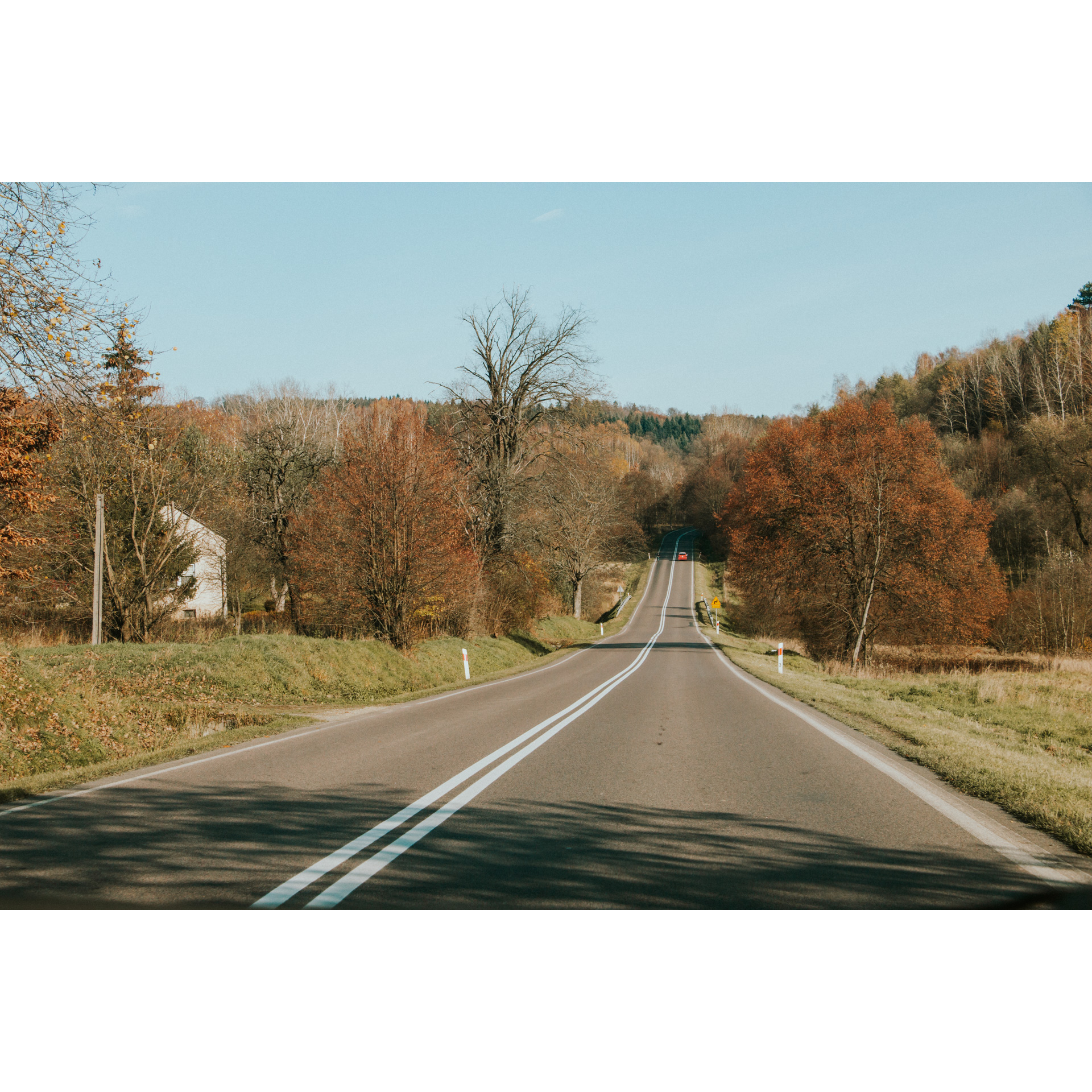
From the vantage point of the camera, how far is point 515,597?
38.3m

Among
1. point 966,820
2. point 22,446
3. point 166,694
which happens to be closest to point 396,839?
point 966,820

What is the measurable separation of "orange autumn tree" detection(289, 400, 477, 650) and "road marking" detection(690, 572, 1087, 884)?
15833mm

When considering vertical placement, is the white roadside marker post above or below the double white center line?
above

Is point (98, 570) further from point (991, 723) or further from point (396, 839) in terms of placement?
point (991, 723)

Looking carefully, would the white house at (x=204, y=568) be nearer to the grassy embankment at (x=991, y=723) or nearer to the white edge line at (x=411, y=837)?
the grassy embankment at (x=991, y=723)

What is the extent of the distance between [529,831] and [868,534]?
32.4m

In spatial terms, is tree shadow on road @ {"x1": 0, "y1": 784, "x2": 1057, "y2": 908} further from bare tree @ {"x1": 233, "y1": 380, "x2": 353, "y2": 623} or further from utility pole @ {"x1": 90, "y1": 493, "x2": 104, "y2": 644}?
bare tree @ {"x1": 233, "y1": 380, "x2": 353, "y2": 623}

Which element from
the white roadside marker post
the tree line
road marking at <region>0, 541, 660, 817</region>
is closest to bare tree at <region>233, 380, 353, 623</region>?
the tree line

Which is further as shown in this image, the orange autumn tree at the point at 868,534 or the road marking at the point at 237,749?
the orange autumn tree at the point at 868,534

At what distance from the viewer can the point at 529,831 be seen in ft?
17.9

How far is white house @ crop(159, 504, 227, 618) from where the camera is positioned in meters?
29.2

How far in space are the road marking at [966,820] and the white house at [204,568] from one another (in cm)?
2549

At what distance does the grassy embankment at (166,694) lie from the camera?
1020 cm

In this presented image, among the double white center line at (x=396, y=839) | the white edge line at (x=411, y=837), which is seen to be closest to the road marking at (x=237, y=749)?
the double white center line at (x=396, y=839)
